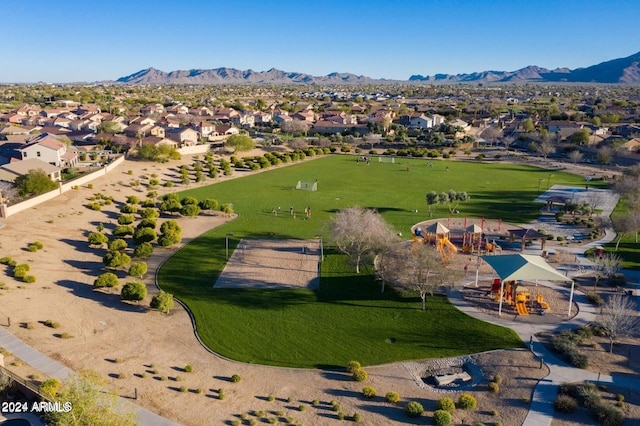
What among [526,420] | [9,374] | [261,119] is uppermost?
[261,119]

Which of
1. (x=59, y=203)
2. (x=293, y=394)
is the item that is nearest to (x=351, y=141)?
(x=59, y=203)

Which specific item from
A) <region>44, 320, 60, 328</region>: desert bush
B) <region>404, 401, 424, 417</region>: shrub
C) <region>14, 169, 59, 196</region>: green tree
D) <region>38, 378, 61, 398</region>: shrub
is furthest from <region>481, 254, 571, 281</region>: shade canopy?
<region>14, 169, 59, 196</region>: green tree

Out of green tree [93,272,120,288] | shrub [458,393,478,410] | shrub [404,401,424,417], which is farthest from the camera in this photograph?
green tree [93,272,120,288]

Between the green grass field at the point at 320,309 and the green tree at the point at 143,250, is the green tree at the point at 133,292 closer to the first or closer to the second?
the green grass field at the point at 320,309

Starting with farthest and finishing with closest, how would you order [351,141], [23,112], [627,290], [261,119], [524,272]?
1. [261,119]
2. [23,112]
3. [351,141]
4. [627,290]
5. [524,272]

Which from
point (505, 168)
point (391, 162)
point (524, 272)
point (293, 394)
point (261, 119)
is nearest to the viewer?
point (293, 394)

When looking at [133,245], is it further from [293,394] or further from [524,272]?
[524,272]

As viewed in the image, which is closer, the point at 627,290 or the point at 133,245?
the point at 627,290

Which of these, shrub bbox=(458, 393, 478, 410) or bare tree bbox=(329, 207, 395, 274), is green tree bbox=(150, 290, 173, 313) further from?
shrub bbox=(458, 393, 478, 410)
